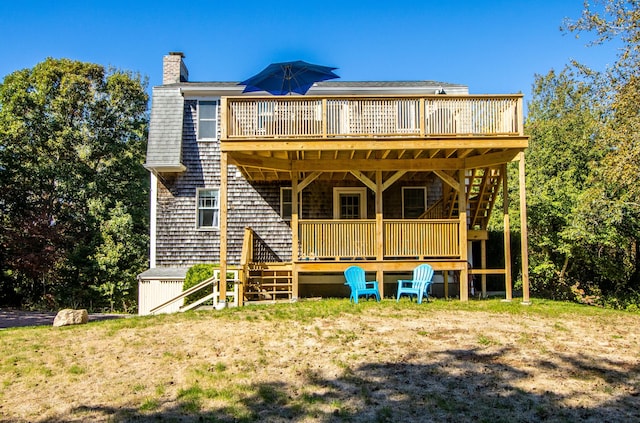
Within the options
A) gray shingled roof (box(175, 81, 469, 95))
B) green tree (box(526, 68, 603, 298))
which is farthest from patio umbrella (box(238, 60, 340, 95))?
green tree (box(526, 68, 603, 298))

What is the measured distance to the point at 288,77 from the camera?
47.4 ft

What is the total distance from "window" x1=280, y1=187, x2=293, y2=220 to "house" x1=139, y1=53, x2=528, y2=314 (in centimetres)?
3

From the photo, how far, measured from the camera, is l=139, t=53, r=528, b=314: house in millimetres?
12352

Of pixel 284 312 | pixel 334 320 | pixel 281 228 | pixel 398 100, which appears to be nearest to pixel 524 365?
pixel 334 320

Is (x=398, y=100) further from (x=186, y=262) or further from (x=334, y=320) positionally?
(x=186, y=262)

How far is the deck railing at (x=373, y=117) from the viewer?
12.3 metres

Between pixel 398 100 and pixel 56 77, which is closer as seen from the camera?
pixel 398 100

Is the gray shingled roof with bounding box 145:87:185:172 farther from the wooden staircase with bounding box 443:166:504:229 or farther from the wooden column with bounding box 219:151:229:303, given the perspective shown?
the wooden staircase with bounding box 443:166:504:229

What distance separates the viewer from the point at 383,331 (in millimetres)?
8914

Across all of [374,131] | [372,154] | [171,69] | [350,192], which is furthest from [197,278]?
[171,69]

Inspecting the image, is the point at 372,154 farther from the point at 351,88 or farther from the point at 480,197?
the point at 351,88

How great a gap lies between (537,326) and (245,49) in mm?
14032

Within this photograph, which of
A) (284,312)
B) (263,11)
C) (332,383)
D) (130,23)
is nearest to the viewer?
(332,383)

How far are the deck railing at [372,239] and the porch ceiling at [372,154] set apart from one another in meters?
1.33
